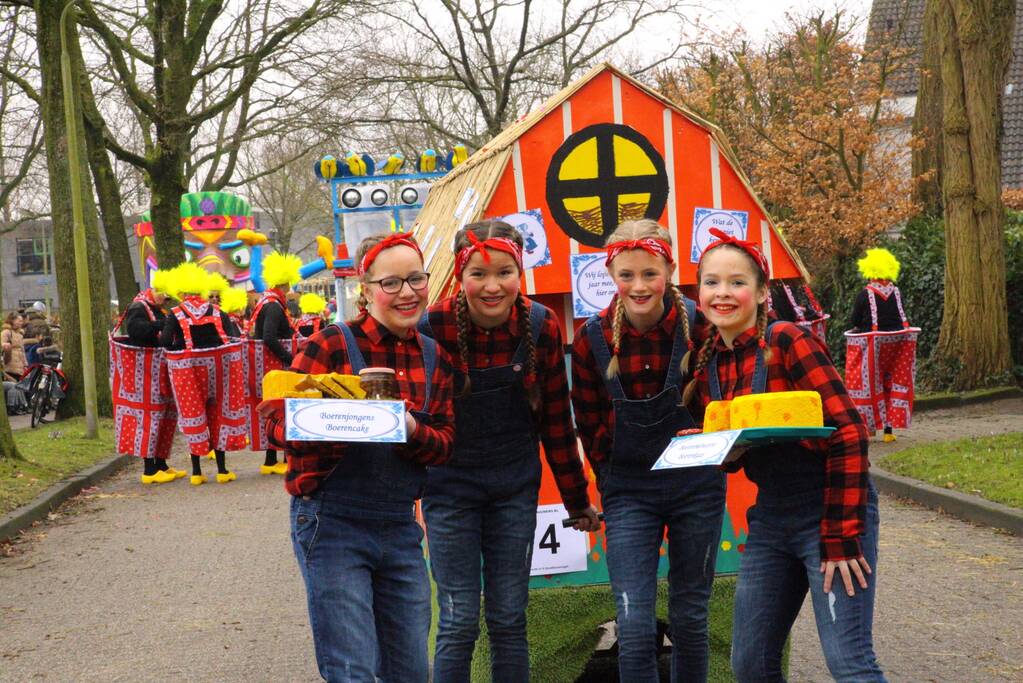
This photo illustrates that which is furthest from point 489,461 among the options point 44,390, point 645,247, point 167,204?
point 167,204

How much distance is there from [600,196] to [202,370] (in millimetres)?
8116

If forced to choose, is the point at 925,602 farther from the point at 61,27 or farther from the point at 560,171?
the point at 61,27

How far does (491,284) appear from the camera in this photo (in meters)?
4.12

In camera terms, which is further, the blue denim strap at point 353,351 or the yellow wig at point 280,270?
the yellow wig at point 280,270

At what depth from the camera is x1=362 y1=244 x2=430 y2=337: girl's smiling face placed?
3.85m

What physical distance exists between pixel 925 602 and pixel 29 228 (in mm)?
72480

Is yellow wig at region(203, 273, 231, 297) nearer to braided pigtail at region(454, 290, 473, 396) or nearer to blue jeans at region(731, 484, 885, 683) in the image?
braided pigtail at region(454, 290, 473, 396)

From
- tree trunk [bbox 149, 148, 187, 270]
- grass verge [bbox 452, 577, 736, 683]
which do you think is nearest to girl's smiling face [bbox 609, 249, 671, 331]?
grass verge [bbox 452, 577, 736, 683]

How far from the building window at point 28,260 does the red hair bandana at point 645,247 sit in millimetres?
75722

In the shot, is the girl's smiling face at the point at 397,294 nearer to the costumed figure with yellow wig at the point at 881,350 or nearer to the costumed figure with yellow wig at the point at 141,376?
the costumed figure with yellow wig at the point at 141,376

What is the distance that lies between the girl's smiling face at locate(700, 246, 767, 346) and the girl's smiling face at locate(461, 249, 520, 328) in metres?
0.68

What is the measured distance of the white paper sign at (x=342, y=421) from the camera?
343cm

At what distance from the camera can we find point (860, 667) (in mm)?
3428

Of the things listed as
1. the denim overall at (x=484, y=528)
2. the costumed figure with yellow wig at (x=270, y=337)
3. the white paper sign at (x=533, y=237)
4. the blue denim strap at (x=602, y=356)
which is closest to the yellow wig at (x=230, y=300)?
the costumed figure with yellow wig at (x=270, y=337)
